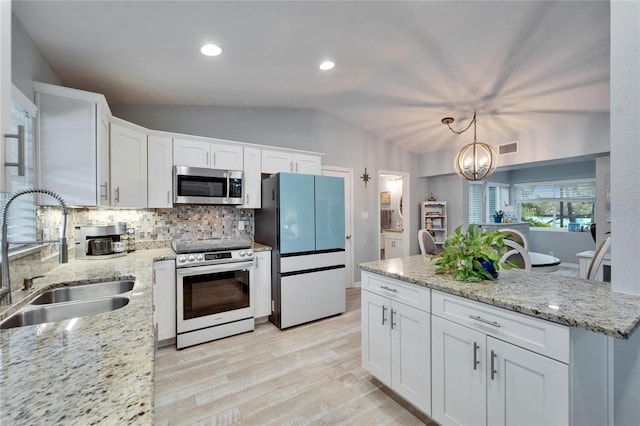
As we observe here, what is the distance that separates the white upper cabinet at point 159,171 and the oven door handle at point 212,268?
29.8 inches

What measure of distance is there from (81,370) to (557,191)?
894 centimetres

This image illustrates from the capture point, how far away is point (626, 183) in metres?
1.40

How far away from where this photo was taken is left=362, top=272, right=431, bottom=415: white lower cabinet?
1.73 meters

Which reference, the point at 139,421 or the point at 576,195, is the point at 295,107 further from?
the point at 576,195

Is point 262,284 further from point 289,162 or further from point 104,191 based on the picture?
point 104,191

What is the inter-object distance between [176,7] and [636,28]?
248 centimetres

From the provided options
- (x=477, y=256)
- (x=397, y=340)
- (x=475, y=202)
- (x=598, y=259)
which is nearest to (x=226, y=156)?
(x=397, y=340)

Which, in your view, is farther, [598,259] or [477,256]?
[598,259]

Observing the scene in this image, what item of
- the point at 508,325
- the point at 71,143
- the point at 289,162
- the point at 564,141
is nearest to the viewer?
the point at 508,325

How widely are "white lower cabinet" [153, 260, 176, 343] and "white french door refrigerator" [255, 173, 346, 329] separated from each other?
1.05 metres

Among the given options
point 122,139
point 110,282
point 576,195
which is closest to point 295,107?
point 122,139

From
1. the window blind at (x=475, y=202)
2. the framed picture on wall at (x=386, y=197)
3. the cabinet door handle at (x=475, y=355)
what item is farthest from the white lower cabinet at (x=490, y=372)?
the framed picture on wall at (x=386, y=197)

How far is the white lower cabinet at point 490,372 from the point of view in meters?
1.19

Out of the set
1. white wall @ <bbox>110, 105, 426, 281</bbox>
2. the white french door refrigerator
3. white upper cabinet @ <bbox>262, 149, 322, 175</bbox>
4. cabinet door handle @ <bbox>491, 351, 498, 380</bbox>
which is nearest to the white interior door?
white wall @ <bbox>110, 105, 426, 281</bbox>
